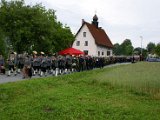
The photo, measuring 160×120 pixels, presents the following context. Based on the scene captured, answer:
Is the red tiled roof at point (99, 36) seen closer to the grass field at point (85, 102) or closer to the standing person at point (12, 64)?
the standing person at point (12, 64)

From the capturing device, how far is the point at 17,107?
617 inches

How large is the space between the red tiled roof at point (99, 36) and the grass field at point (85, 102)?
207 feet

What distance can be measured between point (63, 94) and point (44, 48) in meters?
30.3

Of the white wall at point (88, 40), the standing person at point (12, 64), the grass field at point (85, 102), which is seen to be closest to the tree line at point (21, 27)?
the standing person at point (12, 64)

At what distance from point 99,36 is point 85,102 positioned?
7470 centimetres

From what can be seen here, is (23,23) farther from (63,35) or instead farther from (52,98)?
(52,98)

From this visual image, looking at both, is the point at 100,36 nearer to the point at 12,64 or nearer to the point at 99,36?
the point at 99,36

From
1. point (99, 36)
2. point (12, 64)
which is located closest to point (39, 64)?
point (12, 64)

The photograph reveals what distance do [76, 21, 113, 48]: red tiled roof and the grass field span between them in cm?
6317

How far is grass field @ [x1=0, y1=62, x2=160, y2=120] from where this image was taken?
577 inches

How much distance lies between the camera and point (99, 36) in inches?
3588

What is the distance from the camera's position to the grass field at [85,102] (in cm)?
1466

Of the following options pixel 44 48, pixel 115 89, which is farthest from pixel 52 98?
pixel 44 48

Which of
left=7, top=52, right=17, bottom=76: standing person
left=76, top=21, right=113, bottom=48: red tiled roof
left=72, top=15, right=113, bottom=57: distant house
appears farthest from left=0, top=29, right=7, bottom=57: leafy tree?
left=76, top=21, right=113, bottom=48: red tiled roof
